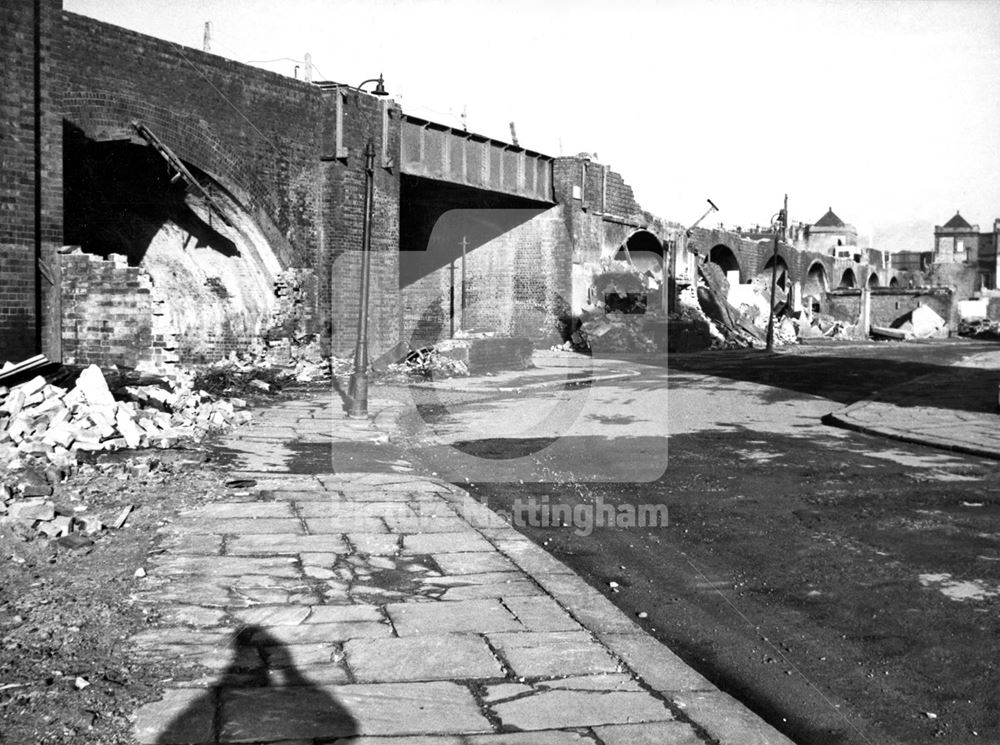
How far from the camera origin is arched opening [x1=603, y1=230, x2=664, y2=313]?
31047 millimetres

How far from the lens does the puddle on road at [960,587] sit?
5.10m

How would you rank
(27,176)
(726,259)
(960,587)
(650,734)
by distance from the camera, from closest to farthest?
(650,734)
(960,587)
(27,176)
(726,259)

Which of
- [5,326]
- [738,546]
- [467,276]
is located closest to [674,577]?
[738,546]

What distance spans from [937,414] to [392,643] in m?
11.4

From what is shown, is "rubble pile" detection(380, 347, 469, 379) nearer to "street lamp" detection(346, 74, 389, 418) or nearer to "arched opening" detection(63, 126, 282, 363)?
"arched opening" detection(63, 126, 282, 363)

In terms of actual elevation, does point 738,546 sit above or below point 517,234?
below

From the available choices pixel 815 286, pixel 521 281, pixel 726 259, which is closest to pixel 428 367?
pixel 521 281

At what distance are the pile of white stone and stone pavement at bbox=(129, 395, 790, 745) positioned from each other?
7.52 feet

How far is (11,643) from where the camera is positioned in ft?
13.1

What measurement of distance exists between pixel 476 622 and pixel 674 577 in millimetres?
1573

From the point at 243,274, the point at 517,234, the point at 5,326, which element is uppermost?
the point at 517,234

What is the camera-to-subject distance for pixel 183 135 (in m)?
15.2

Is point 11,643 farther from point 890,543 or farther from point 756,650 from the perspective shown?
point 890,543

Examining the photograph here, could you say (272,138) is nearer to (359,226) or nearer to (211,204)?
(211,204)
